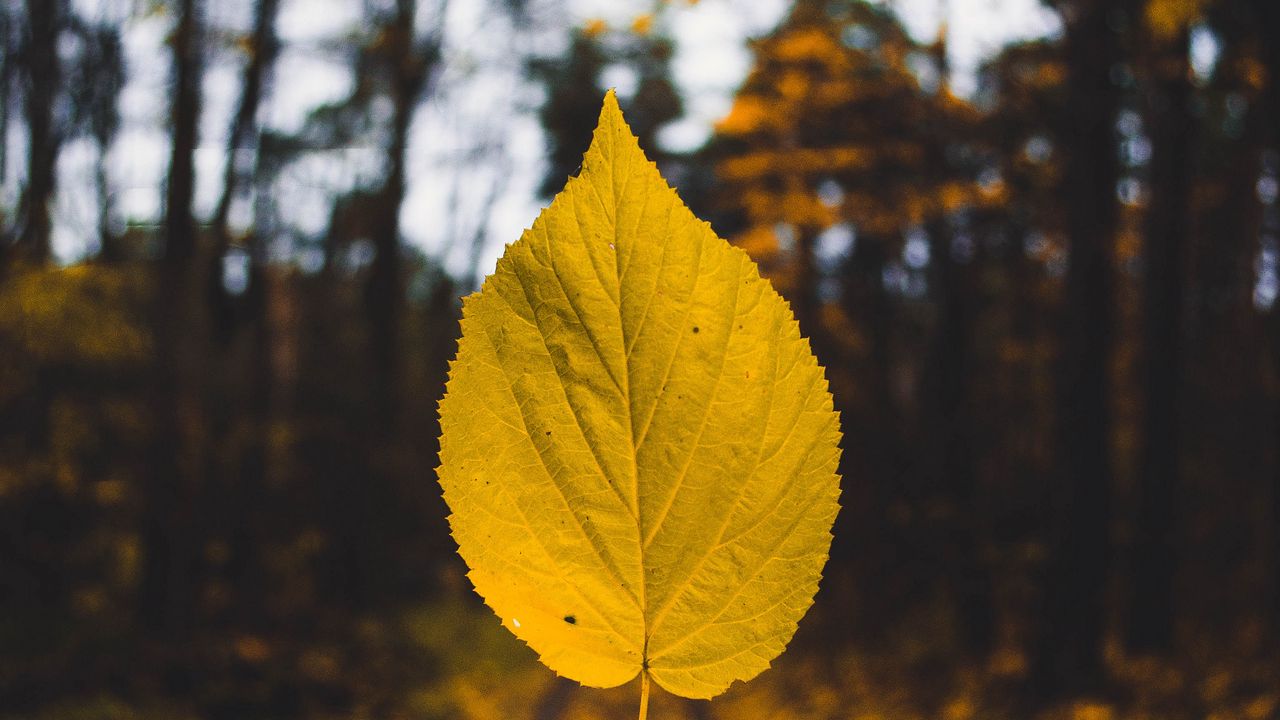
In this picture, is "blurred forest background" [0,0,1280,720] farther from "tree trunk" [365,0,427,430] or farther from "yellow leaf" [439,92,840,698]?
"yellow leaf" [439,92,840,698]

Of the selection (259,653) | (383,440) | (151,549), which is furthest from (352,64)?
(259,653)

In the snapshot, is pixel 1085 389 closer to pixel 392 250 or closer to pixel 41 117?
pixel 41 117

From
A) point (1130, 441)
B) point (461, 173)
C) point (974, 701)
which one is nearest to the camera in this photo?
Answer: point (974, 701)

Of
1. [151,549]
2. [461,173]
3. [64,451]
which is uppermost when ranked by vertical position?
[461,173]

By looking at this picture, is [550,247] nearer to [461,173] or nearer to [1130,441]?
[1130,441]

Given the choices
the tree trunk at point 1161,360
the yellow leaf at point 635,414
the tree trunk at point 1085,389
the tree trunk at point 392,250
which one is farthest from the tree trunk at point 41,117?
the tree trunk at point 1161,360

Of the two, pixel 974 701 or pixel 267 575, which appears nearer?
pixel 974 701

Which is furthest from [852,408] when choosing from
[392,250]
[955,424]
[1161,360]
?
[392,250]

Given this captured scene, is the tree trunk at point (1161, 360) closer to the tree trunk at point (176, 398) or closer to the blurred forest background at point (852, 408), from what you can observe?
the blurred forest background at point (852, 408)

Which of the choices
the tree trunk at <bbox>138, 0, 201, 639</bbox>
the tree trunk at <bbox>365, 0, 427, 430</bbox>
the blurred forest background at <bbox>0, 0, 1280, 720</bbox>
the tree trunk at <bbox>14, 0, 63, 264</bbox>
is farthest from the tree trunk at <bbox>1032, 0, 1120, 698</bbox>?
the tree trunk at <bbox>365, 0, 427, 430</bbox>
